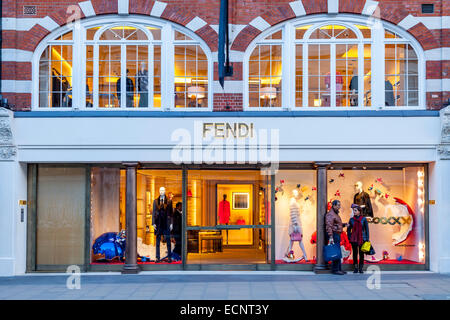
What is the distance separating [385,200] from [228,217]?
4.04 meters

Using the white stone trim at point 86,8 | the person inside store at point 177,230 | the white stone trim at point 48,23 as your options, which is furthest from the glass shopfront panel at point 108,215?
the white stone trim at point 86,8

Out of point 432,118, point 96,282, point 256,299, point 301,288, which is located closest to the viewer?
point 256,299

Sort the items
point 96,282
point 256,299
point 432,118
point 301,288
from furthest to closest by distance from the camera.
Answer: point 432,118, point 96,282, point 301,288, point 256,299

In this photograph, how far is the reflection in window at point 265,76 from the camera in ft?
46.1

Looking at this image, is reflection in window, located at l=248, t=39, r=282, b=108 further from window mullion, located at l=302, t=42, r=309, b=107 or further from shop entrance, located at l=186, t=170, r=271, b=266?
shop entrance, located at l=186, t=170, r=271, b=266

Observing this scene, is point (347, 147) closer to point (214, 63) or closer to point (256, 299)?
point (214, 63)

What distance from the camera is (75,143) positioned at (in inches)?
536

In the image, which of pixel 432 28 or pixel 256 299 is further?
pixel 432 28

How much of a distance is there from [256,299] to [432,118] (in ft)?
21.6

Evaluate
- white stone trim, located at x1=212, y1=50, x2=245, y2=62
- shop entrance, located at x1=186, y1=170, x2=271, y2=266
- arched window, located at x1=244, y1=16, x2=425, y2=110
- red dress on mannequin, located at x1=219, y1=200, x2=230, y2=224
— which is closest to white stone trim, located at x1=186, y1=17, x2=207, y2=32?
white stone trim, located at x1=212, y1=50, x2=245, y2=62

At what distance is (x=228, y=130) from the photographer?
13.7 m

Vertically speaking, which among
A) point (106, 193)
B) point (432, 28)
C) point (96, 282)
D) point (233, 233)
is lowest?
point (96, 282)

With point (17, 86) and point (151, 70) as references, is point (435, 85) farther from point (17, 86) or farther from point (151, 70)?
point (17, 86)

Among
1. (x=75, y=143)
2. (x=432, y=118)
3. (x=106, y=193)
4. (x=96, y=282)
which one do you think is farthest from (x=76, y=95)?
(x=432, y=118)
